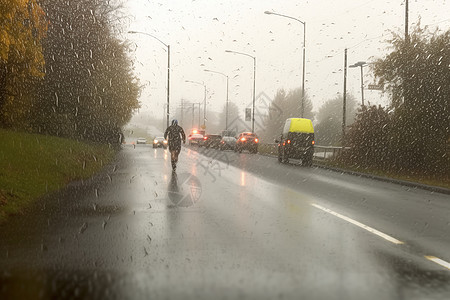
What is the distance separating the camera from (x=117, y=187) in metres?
14.1

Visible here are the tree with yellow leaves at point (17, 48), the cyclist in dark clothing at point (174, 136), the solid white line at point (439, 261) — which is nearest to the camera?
the solid white line at point (439, 261)

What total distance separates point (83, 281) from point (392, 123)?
20.2m

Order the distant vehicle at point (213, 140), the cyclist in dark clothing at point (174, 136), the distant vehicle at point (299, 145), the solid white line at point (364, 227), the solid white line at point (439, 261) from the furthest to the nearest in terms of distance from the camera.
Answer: the distant vehicle at point (213, 140)
the distant vehicle at point (299, 145)
the cyclist in dark clothing at point (174, 136)
the solid white line at point (364, 227)
the solid white line at point (439, 261)

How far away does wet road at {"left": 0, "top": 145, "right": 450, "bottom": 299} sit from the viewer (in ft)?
16.4

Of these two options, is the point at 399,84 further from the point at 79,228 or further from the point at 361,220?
the point at 79,228

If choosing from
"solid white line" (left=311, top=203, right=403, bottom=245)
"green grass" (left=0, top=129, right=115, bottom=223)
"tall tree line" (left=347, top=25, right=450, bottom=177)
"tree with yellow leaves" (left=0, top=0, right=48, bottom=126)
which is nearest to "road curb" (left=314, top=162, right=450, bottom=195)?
"tall tree line" (left=347, top=25, right=450, bottom=177)

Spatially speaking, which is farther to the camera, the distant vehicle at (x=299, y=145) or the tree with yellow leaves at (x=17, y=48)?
the distant vehicle at (x=299, y=145)

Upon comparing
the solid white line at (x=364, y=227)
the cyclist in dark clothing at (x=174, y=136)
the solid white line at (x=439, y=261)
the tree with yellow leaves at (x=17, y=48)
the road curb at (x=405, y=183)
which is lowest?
the road curb at (x=405, y=183)

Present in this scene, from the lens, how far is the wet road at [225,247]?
4.99 metres

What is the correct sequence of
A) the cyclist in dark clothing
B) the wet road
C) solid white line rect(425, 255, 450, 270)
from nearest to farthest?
the wet road < solid white line rect(425, 255, 450, 270) < the cyclist in dark clothing

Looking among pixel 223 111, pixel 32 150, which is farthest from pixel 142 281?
pixel 223 111

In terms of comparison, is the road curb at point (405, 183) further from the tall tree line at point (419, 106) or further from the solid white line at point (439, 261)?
the solid white line at point (439, 261)

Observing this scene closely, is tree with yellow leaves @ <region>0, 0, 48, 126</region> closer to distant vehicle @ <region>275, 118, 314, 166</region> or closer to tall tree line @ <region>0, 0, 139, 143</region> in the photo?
tall tree line @ <region>0, 0, 139, 143</region>

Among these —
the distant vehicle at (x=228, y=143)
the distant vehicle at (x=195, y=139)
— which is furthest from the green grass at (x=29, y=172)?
A: the distant vehicle at (x=195, y=139)
